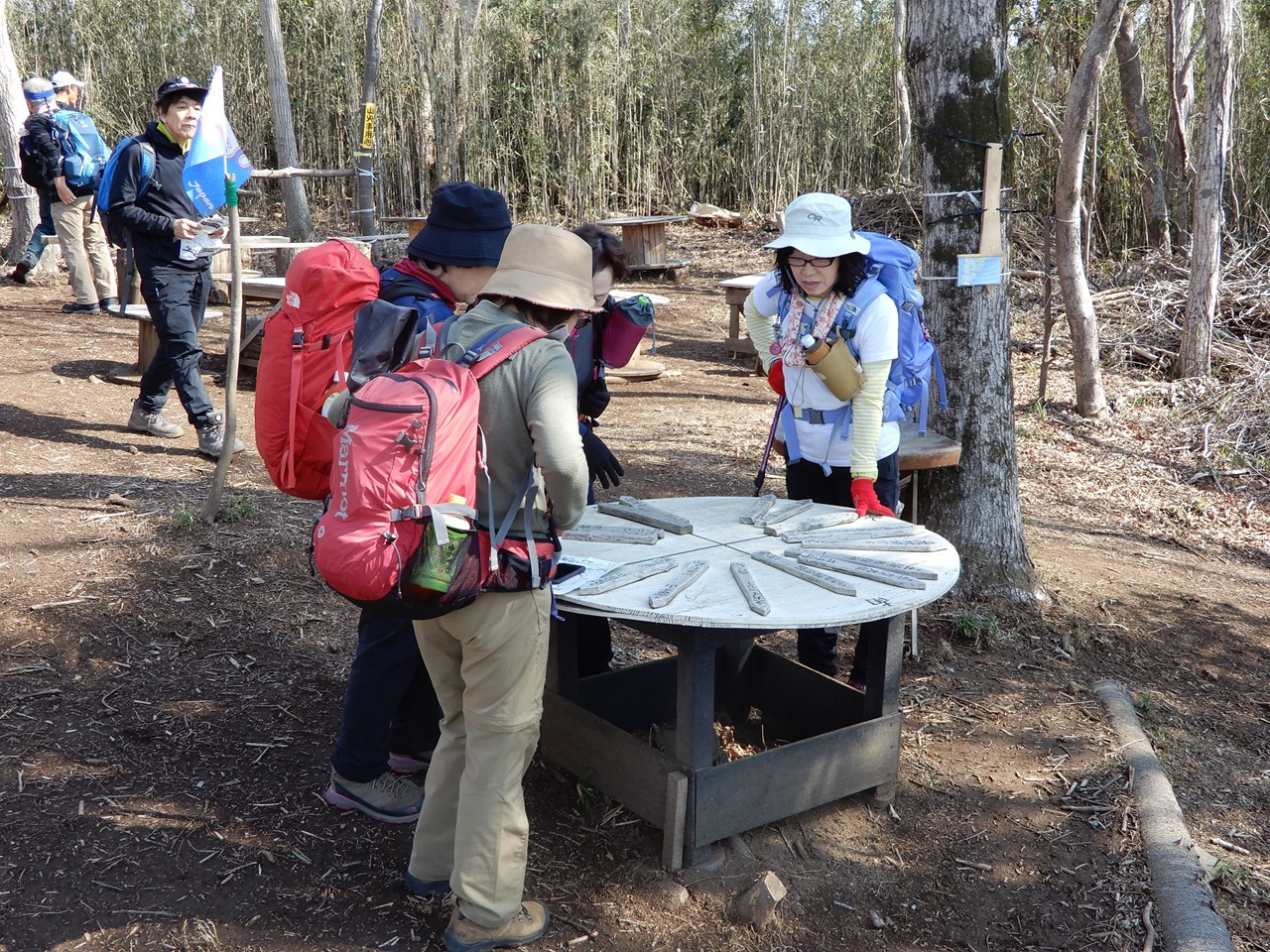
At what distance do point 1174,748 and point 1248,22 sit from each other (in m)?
13.2

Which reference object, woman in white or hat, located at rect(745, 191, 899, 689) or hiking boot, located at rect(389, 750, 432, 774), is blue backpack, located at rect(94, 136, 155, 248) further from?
hiking boot, located at rect(389, 750, 432, 774)

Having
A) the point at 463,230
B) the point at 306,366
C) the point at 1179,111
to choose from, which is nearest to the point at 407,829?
the point at 306,366

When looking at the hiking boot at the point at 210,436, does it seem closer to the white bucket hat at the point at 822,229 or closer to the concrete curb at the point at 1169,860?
the white bucket hat at the point at 822,229

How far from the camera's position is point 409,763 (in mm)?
3098

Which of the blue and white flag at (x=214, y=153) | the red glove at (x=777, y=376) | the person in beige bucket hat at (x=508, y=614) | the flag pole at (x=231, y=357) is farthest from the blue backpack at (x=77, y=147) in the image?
the person in beige bucket hat at (x=508, y=614)

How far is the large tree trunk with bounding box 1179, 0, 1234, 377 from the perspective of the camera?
25.0ft

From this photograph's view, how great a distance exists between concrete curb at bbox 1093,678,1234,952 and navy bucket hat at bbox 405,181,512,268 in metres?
2.27

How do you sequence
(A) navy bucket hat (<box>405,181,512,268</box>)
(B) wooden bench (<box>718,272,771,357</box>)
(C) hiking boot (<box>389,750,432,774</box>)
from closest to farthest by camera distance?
(A) navy bucket hat (<box>405,181,512,268</box>) < (C) hiking boot (<box>389,750,432,774</box>) < (B) wooden bench (<box>718,272,771,357</box>)

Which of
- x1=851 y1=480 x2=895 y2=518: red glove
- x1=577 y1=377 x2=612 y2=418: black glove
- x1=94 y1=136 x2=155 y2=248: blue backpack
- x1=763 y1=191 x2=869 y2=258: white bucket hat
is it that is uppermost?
x1=94 y1=136 x2=155 y2=248: blue backpack

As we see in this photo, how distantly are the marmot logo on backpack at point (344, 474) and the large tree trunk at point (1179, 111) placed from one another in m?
8.72

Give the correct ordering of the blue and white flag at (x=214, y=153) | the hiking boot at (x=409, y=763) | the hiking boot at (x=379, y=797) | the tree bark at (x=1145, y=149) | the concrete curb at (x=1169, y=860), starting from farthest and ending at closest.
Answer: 1. the tree bark at (x=1145, y=149)
2. the blue and white flag at (x=214, y=153)
3. the hiking boot at (x=409, y=763)
4. the hiking boot at (x=379, y=797)
5. the concrete curb at (x=1169, y=860)

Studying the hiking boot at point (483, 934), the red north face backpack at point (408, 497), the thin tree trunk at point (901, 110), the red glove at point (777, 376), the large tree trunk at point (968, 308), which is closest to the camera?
the red north face backpack at point (408, 497)

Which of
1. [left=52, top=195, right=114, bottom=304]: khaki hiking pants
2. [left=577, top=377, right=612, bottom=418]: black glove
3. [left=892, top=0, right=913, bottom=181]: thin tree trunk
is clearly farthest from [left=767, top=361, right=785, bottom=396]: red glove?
[left=892, top=0, right=913, bottom=181]: thin tree trunk

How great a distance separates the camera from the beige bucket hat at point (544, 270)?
2.22m
